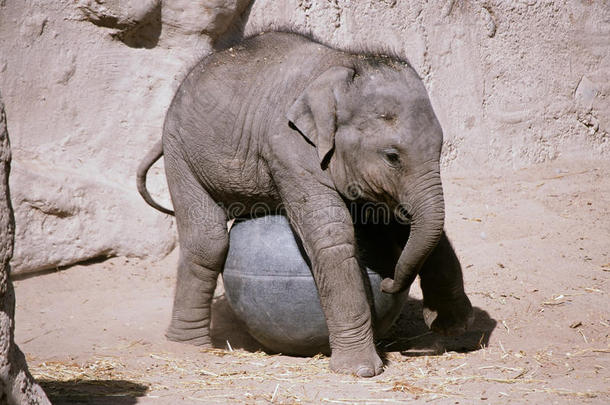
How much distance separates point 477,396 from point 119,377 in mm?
1843

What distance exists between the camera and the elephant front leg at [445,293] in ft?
16.3

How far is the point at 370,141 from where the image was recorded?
4445 mm

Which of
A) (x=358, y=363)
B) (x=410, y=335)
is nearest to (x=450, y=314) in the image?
(x=410, y=335)

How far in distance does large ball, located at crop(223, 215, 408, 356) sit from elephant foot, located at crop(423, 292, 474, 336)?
31 cm

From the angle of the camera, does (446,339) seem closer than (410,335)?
Yes

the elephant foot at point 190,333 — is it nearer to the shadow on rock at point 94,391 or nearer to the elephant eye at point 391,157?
the shadow on rock at point 94,391

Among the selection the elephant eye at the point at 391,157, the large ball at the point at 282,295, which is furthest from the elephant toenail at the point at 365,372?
the elephant eye at the point at 391,157

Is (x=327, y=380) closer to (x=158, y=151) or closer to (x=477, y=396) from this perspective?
(x=477, y=396)

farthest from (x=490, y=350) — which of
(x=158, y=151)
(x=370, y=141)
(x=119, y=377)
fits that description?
(x=158, y=151)

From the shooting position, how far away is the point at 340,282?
441 cm

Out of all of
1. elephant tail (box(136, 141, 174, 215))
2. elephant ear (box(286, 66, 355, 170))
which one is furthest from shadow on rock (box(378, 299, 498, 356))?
elephant tail (box(136, 141, 174, 215))

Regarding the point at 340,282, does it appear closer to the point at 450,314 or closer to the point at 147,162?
the point at 450,314

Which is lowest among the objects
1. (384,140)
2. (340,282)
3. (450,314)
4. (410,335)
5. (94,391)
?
(410,335)

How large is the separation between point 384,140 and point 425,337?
1.64 meters
